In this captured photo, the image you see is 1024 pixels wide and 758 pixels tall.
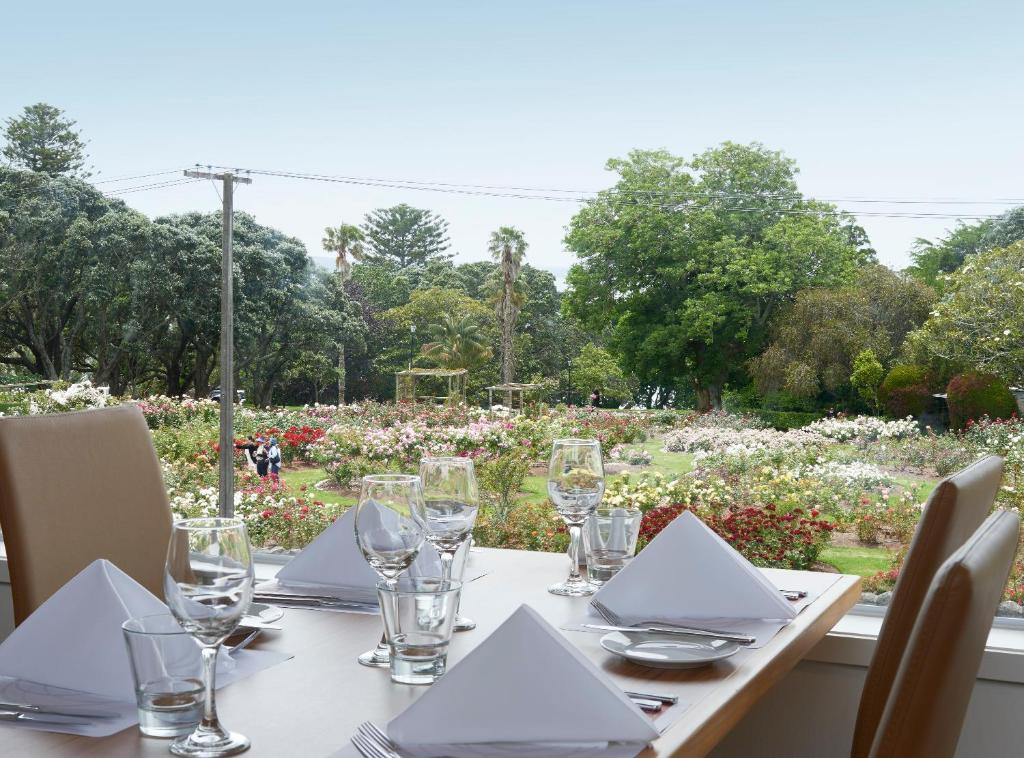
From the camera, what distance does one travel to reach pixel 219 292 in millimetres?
3312

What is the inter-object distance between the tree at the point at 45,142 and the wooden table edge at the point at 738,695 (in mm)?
2990

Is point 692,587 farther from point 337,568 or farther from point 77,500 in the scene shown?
point 77,500

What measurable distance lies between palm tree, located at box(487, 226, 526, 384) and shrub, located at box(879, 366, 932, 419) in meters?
1.04

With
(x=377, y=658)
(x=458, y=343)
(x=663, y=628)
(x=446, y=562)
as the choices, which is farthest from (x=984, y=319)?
(x=377, y=658)

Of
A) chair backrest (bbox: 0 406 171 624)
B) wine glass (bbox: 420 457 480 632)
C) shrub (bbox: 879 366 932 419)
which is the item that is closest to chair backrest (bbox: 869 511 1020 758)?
wine glass (bbox: 420 457 480 632)

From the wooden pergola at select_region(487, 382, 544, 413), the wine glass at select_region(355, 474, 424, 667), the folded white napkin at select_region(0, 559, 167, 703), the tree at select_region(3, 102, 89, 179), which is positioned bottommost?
the folded white napkin at select_region(0, 559, 167, 703)

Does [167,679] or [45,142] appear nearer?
[167,679]

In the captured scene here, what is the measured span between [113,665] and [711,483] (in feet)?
7.32

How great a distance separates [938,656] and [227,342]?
2844 mm

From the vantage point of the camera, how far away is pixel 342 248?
3336 millimetres

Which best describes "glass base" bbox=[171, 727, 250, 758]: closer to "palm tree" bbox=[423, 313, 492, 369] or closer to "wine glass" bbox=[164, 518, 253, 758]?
"wine glass" bbox=[164, 518, 253, 758]

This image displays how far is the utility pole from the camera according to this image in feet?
10.8

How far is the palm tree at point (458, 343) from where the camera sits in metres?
3.05

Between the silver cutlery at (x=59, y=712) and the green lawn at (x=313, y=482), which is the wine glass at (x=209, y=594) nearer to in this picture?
the silver cutlery at (x=59, y=712)
